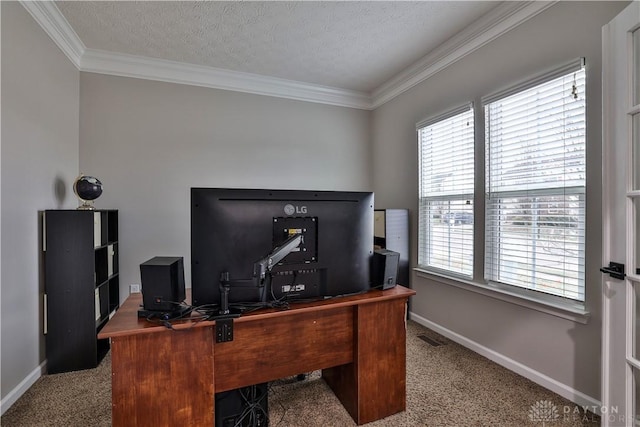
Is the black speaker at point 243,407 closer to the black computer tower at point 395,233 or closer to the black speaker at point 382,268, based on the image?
the black speaker at point 382,268

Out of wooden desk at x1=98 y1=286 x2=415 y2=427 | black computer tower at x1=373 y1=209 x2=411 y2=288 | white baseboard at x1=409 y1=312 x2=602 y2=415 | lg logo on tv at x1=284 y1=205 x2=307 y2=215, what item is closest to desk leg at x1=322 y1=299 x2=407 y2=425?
wooden desk at x1=98 y1=286 x2=415 y2=427

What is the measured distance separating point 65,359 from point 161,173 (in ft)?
6.02

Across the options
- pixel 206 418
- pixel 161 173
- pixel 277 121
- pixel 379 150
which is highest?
pixel 277 121

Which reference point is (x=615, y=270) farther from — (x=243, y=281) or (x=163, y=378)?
(x=163, y=378)

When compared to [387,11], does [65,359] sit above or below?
below

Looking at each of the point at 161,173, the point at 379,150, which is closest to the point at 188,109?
the point at 161,173

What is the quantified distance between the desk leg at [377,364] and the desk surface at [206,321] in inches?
2.1

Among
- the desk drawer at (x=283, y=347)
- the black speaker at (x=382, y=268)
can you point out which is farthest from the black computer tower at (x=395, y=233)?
the desk drawer at (x=283, y=347)

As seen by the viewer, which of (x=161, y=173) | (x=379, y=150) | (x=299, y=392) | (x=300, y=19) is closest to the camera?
(x=299, y=392)

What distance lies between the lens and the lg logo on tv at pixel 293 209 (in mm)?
1423

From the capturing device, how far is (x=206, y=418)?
1.31 m

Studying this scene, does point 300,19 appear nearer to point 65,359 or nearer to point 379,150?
point 379,150

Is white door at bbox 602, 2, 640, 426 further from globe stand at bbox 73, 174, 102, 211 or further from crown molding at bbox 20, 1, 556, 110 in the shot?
globe stand at bbox 73, 174, 102, 211

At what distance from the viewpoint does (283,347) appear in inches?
60.3
